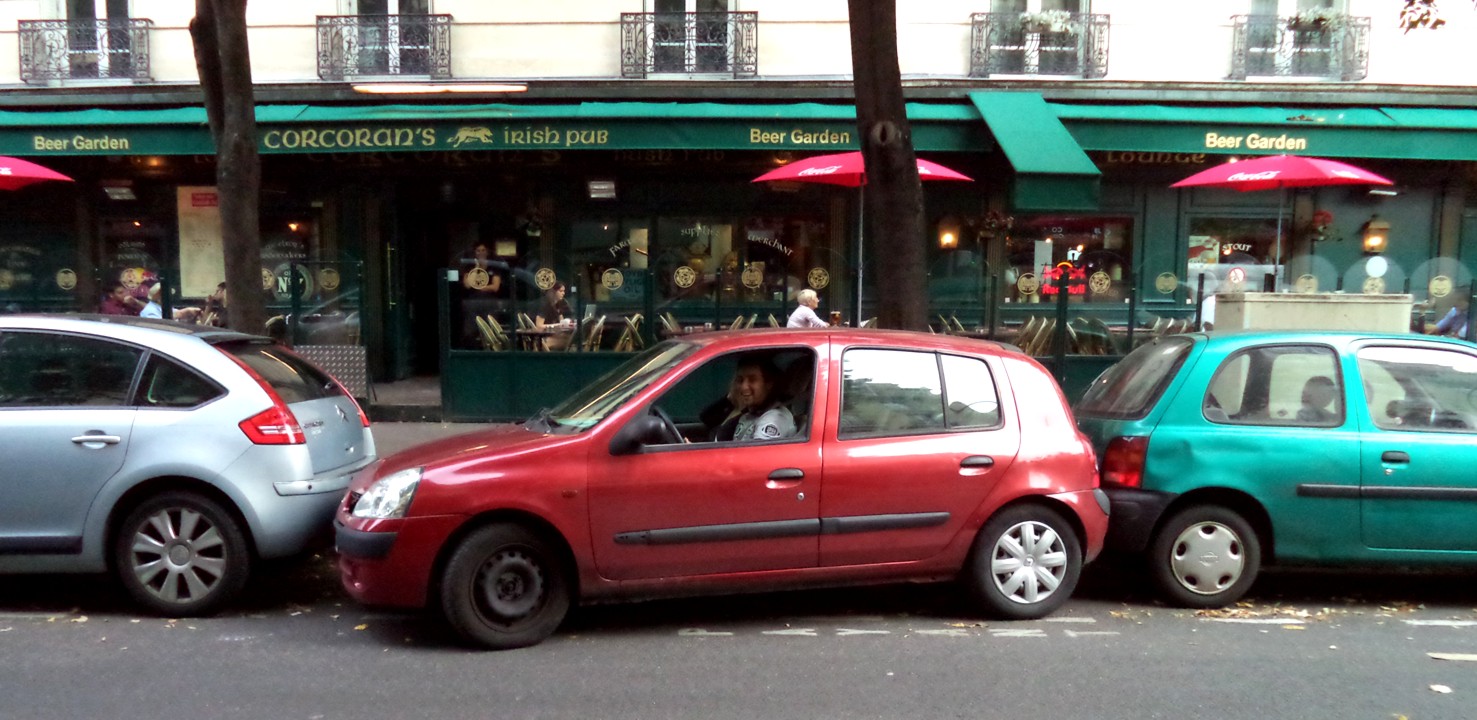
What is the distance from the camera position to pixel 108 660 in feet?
15.2

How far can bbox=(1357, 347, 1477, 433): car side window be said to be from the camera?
545 cm

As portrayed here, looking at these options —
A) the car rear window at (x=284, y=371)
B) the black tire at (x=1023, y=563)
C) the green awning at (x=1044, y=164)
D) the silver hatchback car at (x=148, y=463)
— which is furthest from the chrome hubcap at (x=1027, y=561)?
the green awning at (x=1044, y=164)

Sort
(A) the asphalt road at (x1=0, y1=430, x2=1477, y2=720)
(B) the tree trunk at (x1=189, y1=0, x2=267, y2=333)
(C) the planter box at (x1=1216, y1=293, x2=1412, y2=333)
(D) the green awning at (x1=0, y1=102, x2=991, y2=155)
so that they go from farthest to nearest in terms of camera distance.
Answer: (D) the green awning at (x1=0, y1=102, x2=991, y2=155)
(C) the planter box at (x1=1216, y1=293, x2=1412, y2=333)
(B) the tree trunk at (x1=189, y1=0, x2=267, y2=333)
(A) the asphalt road at (x1=0, y1=430, x2=1477, y2=720)

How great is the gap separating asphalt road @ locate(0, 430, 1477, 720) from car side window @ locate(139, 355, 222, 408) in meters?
1.13

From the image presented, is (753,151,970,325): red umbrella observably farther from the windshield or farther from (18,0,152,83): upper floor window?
(18,0,152,83): upper floor window

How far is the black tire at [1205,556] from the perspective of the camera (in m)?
5.40

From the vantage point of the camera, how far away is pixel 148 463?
5.07m

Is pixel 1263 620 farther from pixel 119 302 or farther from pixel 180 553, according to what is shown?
pixel 119 302

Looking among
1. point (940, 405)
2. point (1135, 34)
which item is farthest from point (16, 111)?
point (1135, 34)

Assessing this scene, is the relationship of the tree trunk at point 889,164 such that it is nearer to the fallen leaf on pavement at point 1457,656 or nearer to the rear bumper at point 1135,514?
the rear bumper at point 1135,514

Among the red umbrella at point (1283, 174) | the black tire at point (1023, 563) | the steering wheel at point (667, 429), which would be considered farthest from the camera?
the red umbrella at point (1283, 174)

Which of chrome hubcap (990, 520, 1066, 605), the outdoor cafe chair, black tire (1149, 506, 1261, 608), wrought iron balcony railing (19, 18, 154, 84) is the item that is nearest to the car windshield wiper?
chrome hubcap (990, 520, 1066, 605)

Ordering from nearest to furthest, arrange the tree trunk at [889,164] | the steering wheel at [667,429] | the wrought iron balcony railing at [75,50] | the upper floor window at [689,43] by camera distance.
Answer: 1. the steering wheel at [667,429]
2. the tree trunk at [889,164]
3. the upper floor window at [689,43]
4. the wrought iron balcony railing at [75,50]

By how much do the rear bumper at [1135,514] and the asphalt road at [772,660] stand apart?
388 mm
